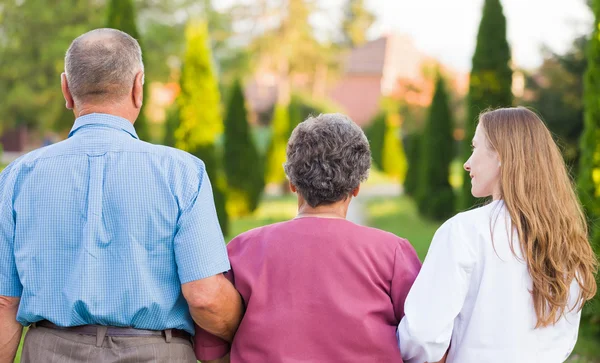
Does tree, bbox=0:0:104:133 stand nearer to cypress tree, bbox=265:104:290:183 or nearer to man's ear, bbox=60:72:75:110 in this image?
cypress tree, bbox=265:104:290:183

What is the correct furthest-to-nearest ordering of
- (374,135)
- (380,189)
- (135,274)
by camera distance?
(374,135) < (380,189) < (135,274)

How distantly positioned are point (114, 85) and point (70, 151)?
0.29 m

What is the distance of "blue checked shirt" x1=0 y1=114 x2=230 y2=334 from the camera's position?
93.0 inches

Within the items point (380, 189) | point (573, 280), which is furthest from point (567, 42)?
point (573, 280)

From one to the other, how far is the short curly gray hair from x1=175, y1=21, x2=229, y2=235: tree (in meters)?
9.84

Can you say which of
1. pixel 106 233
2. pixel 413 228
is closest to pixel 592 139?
pixel 106 233

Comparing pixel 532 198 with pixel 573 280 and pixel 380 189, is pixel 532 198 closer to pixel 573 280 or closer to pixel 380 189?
pixel 573 280

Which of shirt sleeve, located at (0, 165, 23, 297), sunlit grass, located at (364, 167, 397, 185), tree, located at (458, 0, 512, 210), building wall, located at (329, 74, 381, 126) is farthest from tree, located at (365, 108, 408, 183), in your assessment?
shirt sleeve, located at (0, 165, 23, 297)

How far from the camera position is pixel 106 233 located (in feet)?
7.77

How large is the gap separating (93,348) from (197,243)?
1.68 ft

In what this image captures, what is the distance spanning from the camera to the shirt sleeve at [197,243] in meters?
2.39

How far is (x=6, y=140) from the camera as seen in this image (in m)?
39.0

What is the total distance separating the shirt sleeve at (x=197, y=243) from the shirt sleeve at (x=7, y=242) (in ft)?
1.99

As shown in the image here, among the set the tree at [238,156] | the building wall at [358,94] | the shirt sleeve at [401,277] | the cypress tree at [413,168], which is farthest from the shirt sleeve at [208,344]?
the building wall at [358,94]
